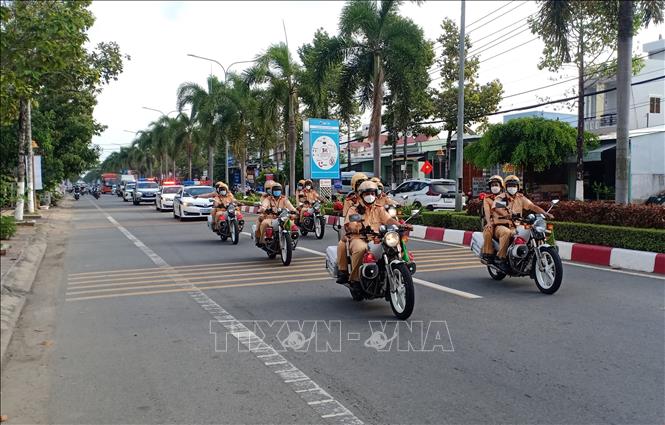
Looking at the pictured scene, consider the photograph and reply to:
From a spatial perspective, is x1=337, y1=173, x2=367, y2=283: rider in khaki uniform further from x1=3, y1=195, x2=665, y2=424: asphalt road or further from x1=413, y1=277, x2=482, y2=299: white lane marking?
x1=413, y1=277, x2=482, y2=299: white lane marking

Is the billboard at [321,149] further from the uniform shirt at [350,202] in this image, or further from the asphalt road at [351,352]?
the uniform shirt at [350,202]

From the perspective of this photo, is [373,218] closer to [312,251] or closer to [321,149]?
[312,251]

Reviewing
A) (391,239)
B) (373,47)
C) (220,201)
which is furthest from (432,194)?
(391,239)

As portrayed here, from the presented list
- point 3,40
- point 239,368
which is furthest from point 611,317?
point 3,40

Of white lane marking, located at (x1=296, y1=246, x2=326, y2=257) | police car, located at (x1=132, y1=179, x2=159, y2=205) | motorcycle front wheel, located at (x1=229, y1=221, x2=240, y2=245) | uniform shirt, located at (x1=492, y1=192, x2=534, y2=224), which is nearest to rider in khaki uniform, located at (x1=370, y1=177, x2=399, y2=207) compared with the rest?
uniform shirt, located at (x1=492, y1=192, x2=534, y2=224)

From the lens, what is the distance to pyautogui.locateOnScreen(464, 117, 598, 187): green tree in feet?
94.3

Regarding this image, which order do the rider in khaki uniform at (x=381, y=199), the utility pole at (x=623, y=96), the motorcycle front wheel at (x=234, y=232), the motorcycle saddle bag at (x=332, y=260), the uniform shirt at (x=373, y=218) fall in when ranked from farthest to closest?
the motorcycle front wheel at (x=234, y=232)
the utility pole at (x=623, y=96)
the motorcycle saddle bag at (x=332, y=260)
the rider in khaki uniform at (x=381, y=199)
the uniform shirt at (x=373, y=218)

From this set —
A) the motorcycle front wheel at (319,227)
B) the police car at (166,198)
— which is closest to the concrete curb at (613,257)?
the motorcycle front wheel at (319,227)

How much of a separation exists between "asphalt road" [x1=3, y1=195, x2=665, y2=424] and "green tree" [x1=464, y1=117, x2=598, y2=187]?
19.2 m

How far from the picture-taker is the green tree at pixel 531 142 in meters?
28.8

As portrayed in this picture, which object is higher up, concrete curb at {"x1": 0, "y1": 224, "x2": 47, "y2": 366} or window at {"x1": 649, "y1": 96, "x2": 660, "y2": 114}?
window at {"x1": 649, "y1": 96, "x2": 660, "y2": 114}

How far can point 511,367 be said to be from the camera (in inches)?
210

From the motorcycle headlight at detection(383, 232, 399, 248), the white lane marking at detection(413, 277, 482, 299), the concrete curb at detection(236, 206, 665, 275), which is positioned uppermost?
the motorcycle headlight at detection(383, 232, 399, 248)

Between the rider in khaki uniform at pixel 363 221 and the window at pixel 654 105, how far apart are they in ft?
129
